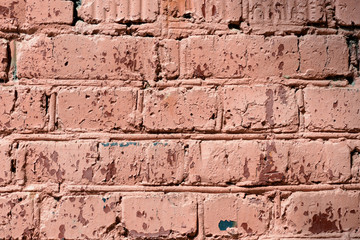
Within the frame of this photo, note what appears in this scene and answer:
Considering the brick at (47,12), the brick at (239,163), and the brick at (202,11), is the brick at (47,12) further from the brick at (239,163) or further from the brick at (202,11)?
the brick at (239,163)

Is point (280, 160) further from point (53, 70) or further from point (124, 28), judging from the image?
point (53, 70)

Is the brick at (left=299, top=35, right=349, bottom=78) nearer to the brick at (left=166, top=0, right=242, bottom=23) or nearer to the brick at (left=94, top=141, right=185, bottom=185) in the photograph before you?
the brick at (left=166, top=0, right=242, bottom=23)

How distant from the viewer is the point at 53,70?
3.28 feet

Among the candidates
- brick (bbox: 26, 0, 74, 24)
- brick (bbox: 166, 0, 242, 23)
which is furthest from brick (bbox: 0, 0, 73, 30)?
brick (bbox: 166, 0, 242, 23)

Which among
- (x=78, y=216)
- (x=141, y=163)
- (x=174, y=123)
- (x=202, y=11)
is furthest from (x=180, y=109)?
(x=78, y=216)

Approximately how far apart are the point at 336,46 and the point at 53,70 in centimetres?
85

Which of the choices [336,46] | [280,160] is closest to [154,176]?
[280,160]

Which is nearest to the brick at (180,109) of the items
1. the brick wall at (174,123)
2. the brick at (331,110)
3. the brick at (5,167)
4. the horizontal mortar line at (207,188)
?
the brick wall at (174,123)

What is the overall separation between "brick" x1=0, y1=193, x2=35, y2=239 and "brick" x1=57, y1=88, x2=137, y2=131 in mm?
246

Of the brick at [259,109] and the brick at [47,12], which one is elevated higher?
the brick at [47,12]

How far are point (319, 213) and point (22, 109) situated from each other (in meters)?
0.91

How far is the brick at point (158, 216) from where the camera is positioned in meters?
0.97

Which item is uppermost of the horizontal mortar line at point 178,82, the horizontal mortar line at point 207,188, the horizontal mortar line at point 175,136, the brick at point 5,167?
the horizontal mortar line at point 178,82

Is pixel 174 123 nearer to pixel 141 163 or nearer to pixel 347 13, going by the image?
pixel 141 163
